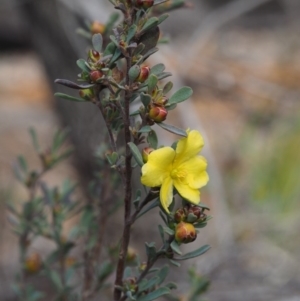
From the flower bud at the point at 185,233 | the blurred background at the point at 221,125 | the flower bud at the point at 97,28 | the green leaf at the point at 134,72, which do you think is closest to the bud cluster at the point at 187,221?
the flower bud at the point at 185,233

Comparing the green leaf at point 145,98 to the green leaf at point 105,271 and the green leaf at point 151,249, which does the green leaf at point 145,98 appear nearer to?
the green leaf at point 151,249

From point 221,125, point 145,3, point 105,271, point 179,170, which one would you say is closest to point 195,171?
point 179,170

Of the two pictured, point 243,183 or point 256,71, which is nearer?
point 243,183

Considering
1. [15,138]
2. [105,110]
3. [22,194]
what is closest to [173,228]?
[105,110]

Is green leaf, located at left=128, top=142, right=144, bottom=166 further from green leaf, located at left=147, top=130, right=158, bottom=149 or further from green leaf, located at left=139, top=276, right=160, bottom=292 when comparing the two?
green leaf, located at left=139, top=276, right=160, bottom=292

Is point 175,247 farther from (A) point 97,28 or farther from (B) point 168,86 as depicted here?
(A) point 97,28

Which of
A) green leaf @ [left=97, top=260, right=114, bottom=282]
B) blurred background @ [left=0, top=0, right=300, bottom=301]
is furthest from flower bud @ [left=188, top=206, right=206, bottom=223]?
blurred background @ [left=0, top=0, right=300, bottom=301]

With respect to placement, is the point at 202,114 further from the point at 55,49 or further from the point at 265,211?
the point at 55,49
